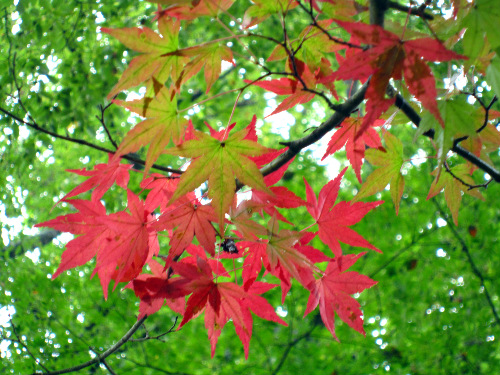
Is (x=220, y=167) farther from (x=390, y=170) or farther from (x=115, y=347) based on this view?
(x=115, y=347)

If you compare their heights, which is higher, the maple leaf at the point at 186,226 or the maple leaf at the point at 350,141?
the maple leaf at the point at 350,141

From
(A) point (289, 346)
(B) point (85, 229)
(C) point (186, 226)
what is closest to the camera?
(C) point (186, 226)

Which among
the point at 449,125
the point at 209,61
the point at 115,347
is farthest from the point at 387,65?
the point at 115,347

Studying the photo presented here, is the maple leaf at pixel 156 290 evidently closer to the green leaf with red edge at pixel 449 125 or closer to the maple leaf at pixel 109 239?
the maple leaf at pixel 109 239

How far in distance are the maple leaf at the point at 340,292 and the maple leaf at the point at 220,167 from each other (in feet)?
1.21

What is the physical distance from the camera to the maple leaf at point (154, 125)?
0.74 m

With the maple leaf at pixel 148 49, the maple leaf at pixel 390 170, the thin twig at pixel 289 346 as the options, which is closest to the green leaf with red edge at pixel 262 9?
the maple leaf at pixel 148 49

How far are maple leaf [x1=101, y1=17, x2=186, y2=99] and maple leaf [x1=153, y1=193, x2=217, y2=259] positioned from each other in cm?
26

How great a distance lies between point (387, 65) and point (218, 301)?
554 millimetres

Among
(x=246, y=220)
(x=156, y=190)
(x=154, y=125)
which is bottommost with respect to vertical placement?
(x=246, y=220)

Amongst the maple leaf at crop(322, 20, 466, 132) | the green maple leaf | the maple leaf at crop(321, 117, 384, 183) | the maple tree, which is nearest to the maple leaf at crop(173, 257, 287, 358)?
the maple tree

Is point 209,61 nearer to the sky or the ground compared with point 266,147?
nearer to the sky

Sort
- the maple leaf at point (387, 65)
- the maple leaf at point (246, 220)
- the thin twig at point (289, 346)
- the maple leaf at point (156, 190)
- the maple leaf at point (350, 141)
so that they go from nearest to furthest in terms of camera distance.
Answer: the maple leaf at point (387, 65) → the maple leaf at point (246, 220) → the maple leaf at point (350, 141) → the maple leaf at point (156, 190) → the thin twig at point (289, 346)

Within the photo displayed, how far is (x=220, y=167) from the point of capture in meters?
0.77
